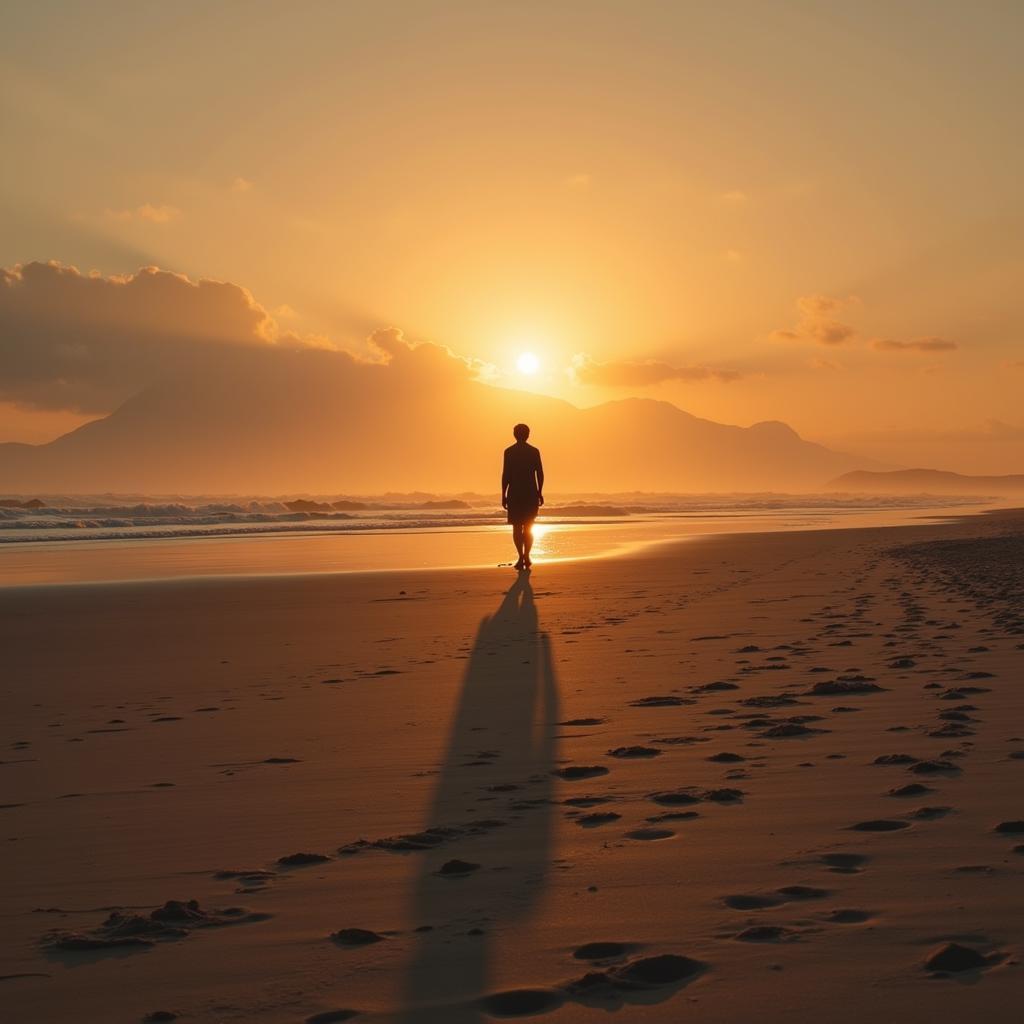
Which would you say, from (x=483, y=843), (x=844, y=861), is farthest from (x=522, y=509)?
(x=844, y=861)

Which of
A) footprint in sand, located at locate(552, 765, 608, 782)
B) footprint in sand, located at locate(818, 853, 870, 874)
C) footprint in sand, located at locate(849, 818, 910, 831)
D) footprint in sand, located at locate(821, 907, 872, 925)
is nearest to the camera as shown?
footprint in sand, located at locate(821, 907, 872, 925)

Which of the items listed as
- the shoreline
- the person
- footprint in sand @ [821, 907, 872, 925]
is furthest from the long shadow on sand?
the shoreline

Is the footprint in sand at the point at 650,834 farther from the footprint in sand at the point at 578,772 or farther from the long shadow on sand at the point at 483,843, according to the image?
the footprint in sand at the point at 578,772

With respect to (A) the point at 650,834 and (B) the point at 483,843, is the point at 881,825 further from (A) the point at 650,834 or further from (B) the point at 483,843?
(B) the point at 483,843

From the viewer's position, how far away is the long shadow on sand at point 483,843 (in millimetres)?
2689

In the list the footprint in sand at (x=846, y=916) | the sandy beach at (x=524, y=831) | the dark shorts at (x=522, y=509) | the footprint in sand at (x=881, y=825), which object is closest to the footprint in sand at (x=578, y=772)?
the sandy beach at (x=524, y=831)

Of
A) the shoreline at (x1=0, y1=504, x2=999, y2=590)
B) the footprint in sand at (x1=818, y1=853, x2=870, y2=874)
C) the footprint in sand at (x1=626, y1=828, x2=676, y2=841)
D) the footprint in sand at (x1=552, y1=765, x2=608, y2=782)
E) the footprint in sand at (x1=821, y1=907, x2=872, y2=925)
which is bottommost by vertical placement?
the footprint in sand at (x1=552, y1=765, x2=608, y2=782)

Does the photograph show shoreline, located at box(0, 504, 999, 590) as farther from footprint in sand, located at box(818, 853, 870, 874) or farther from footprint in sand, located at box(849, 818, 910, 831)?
footprint in sand, located at box(818, 853, 870, 874)

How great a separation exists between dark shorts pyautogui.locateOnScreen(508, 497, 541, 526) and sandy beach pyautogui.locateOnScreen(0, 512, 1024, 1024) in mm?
8320

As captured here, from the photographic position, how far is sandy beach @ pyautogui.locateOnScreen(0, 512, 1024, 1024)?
2.65 metres

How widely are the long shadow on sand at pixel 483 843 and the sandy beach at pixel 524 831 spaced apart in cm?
2

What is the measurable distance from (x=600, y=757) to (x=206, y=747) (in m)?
2.06

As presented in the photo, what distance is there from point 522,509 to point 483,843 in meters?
14.2

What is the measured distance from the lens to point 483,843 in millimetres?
3861
